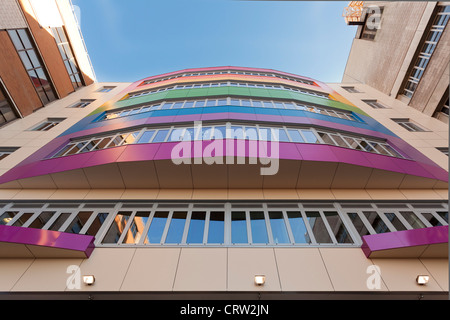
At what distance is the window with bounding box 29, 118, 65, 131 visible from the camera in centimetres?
1737

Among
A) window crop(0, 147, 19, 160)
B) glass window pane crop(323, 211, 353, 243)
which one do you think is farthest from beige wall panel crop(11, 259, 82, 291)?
glass window pane crop(323, 211, 353, 243)

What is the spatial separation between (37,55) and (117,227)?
744 inches

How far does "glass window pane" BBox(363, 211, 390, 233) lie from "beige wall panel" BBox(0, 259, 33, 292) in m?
13.2

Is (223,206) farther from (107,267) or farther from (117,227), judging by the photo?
(107,267)

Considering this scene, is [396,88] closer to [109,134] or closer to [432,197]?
[432,197]

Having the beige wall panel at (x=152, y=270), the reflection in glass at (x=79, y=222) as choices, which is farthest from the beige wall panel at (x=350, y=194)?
the reflection in glass at (x=79, y=222)

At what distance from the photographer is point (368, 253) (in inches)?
337

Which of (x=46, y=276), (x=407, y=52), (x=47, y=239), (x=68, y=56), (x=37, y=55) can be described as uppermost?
(x=37, y=55)

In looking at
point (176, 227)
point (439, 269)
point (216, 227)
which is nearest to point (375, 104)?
point (439, 269)

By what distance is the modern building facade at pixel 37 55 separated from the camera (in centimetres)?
1698

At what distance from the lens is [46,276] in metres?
8.19

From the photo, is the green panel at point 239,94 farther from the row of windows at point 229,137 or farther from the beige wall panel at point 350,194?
the beige wall panel at point 350,194
